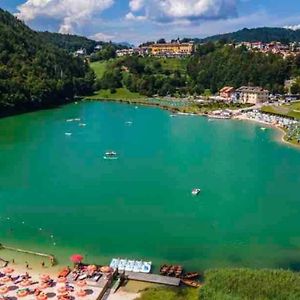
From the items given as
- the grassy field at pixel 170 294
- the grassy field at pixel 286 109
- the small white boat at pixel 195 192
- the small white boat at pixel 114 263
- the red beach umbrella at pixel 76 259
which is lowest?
the grassy field at pixel 170 294

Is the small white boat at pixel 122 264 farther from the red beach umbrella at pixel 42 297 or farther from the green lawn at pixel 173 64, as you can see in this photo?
the green lawn at pixel 173 64

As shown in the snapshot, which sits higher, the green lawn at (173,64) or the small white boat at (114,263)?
the green lawn at (173,64)

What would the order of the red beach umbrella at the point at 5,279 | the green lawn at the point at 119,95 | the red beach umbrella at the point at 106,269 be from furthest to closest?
the green lawn at the point at 119,95
the red beach umbrella at the point at 106,269
the red beach umbrella at the point at 5,279

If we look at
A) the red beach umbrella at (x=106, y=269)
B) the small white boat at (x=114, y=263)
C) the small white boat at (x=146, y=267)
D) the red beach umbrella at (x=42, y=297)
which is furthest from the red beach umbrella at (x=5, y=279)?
the small white boat at (x=146, y=267)

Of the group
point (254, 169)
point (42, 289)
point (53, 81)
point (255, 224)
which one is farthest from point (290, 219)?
point (53, 81)

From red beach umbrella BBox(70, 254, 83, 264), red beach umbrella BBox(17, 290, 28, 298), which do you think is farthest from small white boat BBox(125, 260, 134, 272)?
red beach umbrella BBox(17, 290, 28, 298)

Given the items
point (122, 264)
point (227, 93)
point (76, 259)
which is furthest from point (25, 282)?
point (227, 93)

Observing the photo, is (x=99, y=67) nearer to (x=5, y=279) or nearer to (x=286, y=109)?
(x=286, y=109)
